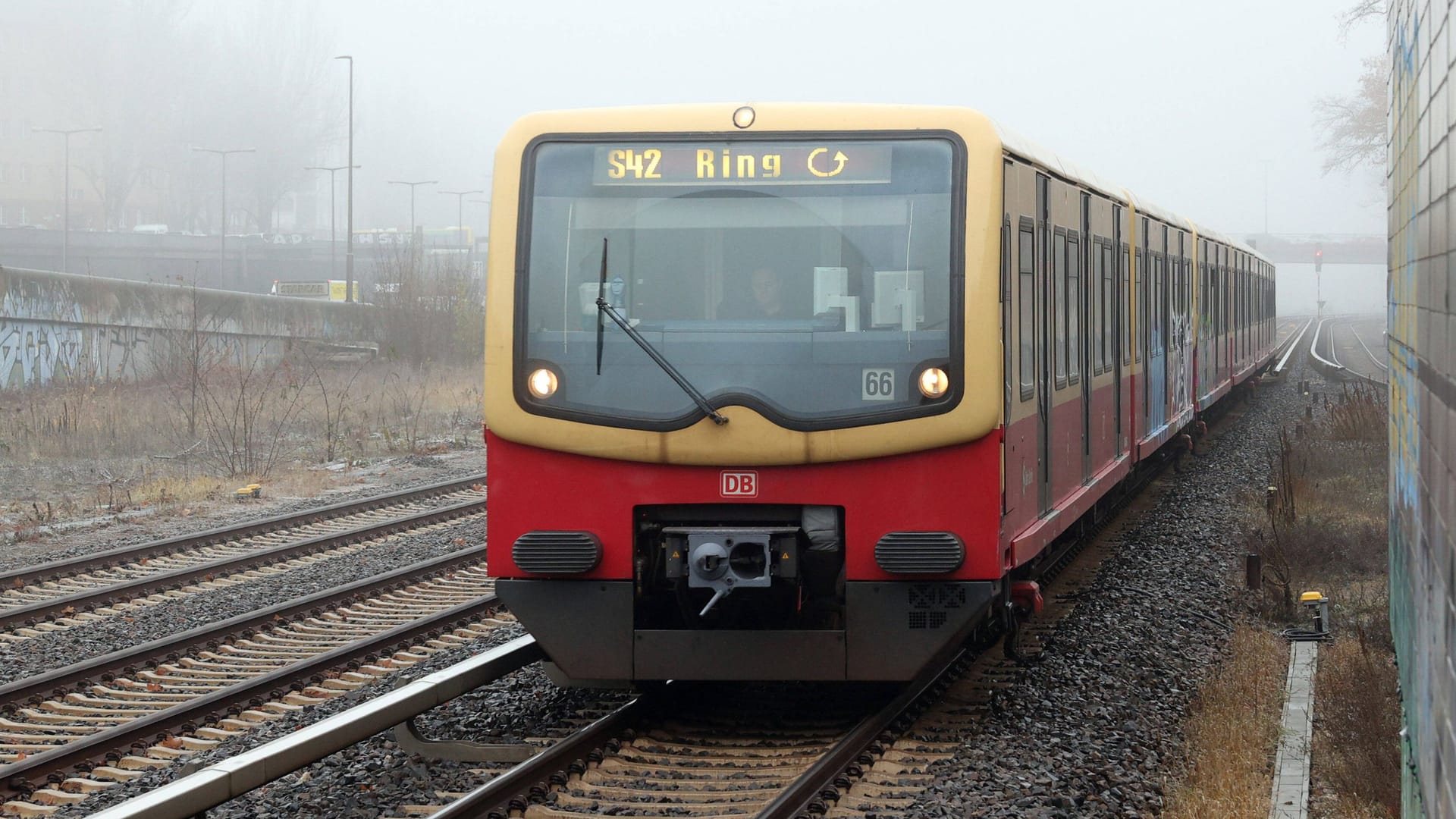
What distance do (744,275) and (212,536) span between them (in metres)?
8.10

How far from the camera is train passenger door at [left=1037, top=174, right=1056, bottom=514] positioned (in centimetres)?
828

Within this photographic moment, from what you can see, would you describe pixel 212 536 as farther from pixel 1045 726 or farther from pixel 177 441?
pixel 177 441

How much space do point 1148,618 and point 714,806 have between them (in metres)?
4.75

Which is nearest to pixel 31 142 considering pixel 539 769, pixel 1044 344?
pixel 1044 344

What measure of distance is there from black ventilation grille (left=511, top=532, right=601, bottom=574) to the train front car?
1 centimetres

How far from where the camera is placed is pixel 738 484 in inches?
272

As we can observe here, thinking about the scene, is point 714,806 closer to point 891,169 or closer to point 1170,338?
point 891,169

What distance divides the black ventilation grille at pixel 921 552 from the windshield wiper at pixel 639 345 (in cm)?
88

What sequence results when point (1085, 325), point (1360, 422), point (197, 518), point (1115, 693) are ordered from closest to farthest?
point (1115, 693) < point (1085, 325) < point (197, 518) < point (1360, 422)

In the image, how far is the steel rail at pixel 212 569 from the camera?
405 inches

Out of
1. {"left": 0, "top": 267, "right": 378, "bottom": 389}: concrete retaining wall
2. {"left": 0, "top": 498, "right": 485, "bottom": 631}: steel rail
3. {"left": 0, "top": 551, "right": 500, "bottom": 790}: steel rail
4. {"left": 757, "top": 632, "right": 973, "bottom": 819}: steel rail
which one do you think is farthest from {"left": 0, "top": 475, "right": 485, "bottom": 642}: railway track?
{"left": 0, "top": 267, "right": 378, "bottom": 389}: concrete retaining wall

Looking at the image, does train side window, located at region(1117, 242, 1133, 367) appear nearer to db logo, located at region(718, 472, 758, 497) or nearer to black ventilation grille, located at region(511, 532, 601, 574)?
db logo, located at region(718, 472, 758, 497)

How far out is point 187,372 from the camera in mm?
26891

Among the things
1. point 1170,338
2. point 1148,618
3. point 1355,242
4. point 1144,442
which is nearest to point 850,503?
point 1148,618
